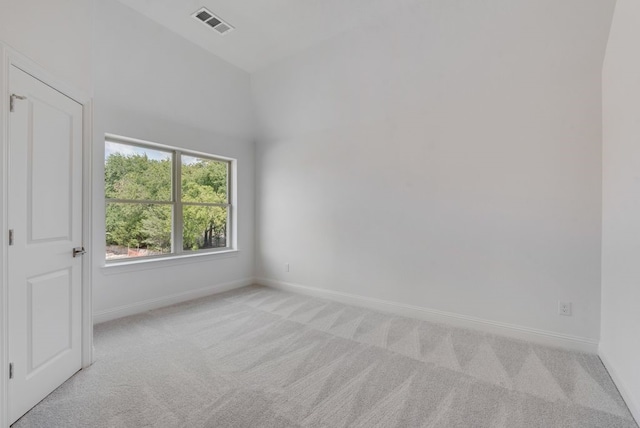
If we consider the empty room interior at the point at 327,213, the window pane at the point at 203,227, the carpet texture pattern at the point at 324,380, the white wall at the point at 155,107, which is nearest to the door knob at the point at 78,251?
the empty room interior at the point at 327,213

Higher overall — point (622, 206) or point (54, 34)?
point (54, 34)

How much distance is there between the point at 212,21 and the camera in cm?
293

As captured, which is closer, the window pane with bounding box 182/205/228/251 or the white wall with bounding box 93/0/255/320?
the white wall with bounding box 93/0/255/320

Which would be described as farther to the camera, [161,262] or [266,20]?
[161,262]

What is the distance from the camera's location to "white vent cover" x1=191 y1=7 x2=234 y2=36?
2791mm

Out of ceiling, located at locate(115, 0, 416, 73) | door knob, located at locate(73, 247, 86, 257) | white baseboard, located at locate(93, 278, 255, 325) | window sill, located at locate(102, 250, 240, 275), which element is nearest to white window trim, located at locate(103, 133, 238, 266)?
window sill, located at locate(102, 250, 240, 275)

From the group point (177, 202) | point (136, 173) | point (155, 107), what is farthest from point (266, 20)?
point (177, 202)

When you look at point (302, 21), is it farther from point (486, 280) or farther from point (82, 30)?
point (486, 280)

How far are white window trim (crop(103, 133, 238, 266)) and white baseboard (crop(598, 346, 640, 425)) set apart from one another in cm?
443

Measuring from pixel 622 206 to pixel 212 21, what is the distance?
3840 millimetres

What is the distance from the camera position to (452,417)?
5.86 feet

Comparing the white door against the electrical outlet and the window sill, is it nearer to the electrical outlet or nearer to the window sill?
the window sill

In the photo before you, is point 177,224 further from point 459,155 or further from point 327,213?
point 459,155

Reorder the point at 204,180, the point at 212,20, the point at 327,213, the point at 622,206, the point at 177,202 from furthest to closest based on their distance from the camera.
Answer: the point at 204,180 → the point at 327,213 → the point at 177,202 → the point at 212,20 → the point at 622,206
